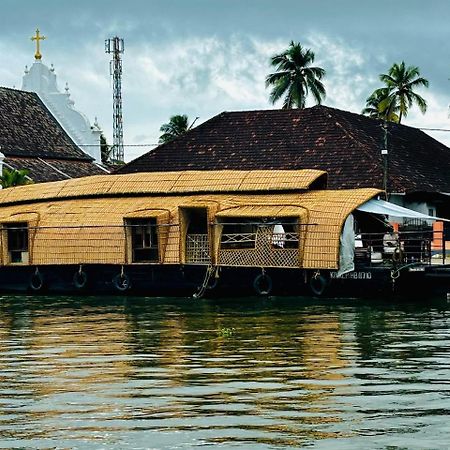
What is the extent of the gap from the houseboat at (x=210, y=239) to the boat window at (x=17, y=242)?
0.03m

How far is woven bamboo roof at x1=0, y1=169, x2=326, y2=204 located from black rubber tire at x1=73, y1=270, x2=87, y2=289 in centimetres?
239

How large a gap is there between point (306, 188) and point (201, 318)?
758 centimetres

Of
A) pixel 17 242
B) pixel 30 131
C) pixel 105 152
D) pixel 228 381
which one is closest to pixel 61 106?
pixel 30 131

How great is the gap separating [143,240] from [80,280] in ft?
7.12

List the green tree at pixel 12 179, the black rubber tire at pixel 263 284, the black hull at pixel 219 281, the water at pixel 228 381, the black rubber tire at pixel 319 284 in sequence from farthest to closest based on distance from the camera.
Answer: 1. the green tree at pixel 12 179
2. the black rubber tire at pixel 263 284
3. the black rubber tire at pixel 319 284
4. the black hull at pixel 219 281
5. the water at pixel 228 381

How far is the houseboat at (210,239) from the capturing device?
2989 centimetres

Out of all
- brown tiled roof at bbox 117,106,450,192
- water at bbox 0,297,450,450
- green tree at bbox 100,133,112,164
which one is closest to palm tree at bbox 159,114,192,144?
green tree at bbox 100,133,112,164

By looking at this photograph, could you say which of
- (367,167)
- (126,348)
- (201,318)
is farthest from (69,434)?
(367,167)

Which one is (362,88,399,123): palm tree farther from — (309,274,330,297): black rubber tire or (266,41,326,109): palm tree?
(309,274,330,297): black rubber tire

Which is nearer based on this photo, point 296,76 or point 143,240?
point 143,240

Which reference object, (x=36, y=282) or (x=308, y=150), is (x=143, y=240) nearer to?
(x=36, y=282)

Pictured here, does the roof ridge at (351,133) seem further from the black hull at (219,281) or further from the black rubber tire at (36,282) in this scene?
the black rubber tire at (36,282)

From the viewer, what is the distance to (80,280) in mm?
33594

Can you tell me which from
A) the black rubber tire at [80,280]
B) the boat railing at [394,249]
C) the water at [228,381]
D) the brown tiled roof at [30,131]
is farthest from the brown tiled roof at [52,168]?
the water at [228,381]
